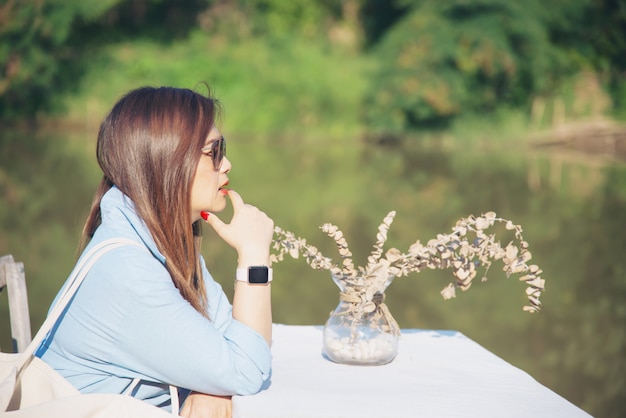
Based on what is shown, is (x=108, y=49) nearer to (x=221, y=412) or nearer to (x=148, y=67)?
(x=148, y=67)

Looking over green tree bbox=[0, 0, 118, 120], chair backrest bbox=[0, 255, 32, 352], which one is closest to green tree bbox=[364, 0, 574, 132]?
green tree bbox=[0, 0, 118, 120]

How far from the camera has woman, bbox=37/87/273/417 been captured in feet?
5.56

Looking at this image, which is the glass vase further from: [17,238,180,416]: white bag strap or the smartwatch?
[17,238,180,416]: white bag strap

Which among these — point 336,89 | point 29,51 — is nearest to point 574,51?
point 336,89

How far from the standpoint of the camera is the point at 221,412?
1.80 meters

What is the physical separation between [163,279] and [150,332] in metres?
0.11

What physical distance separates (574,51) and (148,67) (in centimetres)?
1221

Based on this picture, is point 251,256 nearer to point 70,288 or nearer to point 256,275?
point 256,275

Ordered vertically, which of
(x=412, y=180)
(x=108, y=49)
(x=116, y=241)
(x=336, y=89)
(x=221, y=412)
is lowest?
(x=221, y=412)

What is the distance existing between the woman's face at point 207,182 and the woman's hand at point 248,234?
0.15ft

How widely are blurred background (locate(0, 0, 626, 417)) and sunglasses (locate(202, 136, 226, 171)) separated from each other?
4.24 meters

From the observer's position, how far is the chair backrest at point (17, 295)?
7.54 ft

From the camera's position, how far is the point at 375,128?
22.0 m

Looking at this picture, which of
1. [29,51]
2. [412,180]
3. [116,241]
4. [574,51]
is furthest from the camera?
[574,51]
